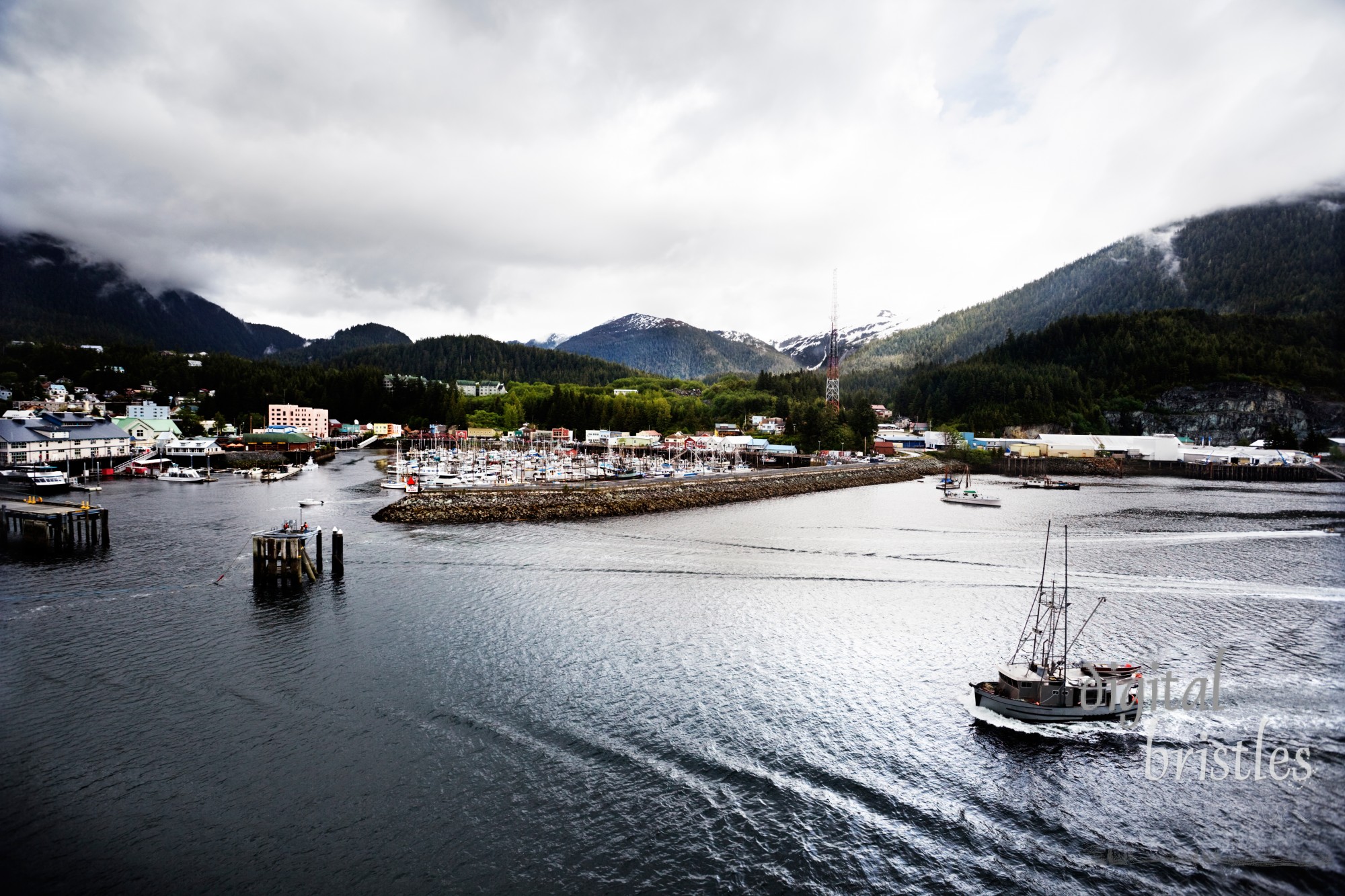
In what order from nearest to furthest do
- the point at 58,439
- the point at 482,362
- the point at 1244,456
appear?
1. the point at 58,439
2. the point at 1244,456
3. the point at 482,362

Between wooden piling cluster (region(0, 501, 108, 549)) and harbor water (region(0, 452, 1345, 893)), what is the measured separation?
7.23 ft

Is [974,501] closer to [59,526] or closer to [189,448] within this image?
[59,526]

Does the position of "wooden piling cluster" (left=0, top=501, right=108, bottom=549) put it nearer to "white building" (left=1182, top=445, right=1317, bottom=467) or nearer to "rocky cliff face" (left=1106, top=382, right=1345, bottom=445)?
"white building" (left=1182, top=445, right=1317, bottom=467)

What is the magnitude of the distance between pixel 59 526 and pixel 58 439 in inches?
1252

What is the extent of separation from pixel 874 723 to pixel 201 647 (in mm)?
14385

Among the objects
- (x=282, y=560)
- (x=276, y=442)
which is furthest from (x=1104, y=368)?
(x=276, y=442)

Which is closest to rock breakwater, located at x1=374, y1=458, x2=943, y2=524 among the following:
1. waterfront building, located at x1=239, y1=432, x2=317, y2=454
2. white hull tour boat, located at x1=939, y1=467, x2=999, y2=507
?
white hull tour boat, located at x1=939, y1=467, x2=999, y2=507

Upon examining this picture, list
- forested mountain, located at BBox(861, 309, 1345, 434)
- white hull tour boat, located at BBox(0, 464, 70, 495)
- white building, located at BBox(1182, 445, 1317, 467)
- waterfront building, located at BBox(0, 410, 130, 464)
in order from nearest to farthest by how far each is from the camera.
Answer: white hull tour boat, located at BBox(0, 464, 70, 495)
waterfront building, located at BBox(0, 410, 130, 464)
white building, located at BBox(1182, 445, 1317, 467)
forested mountain, located at BBox(861, 309, 1345, 434)

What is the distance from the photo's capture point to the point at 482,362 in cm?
15962

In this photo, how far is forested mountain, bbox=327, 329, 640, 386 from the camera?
501ft

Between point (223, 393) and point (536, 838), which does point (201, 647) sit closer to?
point (536, 838)

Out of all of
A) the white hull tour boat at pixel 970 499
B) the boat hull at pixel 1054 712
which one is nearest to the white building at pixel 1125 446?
the white hull tour boat at pixel 970 499

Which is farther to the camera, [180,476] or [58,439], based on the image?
[180,476]

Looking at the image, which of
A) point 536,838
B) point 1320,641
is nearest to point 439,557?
point 536,838
